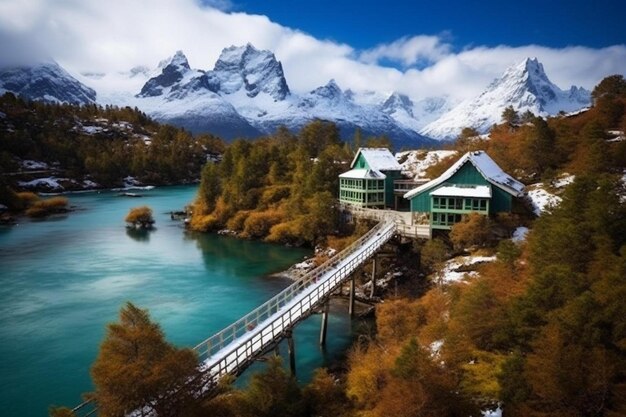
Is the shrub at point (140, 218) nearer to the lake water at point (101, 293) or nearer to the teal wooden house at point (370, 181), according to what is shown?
the lake water at point (101, 293)

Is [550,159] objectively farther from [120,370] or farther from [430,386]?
[120,370]

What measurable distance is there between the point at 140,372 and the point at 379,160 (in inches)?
2212

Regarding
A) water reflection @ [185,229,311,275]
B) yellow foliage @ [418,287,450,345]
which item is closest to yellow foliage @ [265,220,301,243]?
water reflection @ [185,229,311,275]

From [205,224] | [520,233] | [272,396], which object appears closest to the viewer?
[272,396]

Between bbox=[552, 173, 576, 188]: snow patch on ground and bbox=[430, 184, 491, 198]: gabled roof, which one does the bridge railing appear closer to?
bbox=[430, 184, 491, 198]: gabled roof

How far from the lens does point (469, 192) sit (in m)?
47.3

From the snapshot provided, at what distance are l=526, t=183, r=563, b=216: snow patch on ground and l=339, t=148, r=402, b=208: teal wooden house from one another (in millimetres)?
20573

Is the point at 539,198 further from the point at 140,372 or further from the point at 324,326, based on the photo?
the point at 140,372

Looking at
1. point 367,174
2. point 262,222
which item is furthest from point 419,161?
point 262,222

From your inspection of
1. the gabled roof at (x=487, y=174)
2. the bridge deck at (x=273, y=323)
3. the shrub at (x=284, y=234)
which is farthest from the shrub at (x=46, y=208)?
the gabled roof at (x=487, y=174)

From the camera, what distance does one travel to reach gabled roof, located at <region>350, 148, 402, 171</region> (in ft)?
224

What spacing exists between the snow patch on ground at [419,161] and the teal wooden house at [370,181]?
26.1 feet

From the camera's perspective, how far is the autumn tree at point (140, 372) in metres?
17.5

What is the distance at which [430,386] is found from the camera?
1933 centimetres
